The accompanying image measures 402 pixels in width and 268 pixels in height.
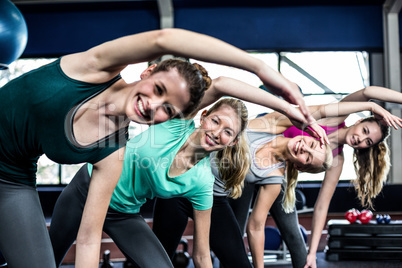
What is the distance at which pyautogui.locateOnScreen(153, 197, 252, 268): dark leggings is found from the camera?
2158mm

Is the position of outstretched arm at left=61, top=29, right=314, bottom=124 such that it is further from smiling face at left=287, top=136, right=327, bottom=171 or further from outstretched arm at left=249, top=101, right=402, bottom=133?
smiling face at left=287, top=136, right=327, bottom=171

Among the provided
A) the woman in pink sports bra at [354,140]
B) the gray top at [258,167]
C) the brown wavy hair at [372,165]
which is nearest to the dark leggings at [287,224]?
the woman in pink sports bra at [354,140]

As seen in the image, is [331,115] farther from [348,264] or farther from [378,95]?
[348,264]

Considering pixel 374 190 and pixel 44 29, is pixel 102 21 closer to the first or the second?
pixel 44 29

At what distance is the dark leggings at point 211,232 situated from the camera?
7.08 feet

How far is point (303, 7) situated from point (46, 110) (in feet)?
17.5

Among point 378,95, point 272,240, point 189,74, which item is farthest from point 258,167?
point 272,240

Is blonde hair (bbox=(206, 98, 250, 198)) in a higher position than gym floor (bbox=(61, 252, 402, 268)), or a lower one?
higher

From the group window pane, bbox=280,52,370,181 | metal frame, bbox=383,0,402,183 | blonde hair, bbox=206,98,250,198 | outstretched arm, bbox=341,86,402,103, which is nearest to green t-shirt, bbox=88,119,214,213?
blonde hair, bbox=206,98,250,198

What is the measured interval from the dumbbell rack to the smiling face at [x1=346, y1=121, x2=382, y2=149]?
200 cm

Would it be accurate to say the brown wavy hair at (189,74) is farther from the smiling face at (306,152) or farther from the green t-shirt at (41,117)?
the smiling face at (306,152)

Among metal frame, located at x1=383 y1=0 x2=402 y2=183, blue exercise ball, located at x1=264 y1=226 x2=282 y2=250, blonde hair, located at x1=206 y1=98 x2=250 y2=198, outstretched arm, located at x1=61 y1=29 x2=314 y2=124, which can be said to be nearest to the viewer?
outstretched arm, located at x1=61 y1=29 x2=314 y2=124

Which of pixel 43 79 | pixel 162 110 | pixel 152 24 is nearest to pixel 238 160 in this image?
pixel 162 110

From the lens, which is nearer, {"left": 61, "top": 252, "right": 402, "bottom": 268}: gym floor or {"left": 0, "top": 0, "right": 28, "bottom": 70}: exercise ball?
{"left": 0, "top": 0, "right": 28, "bottom": 70}: exercise ball
